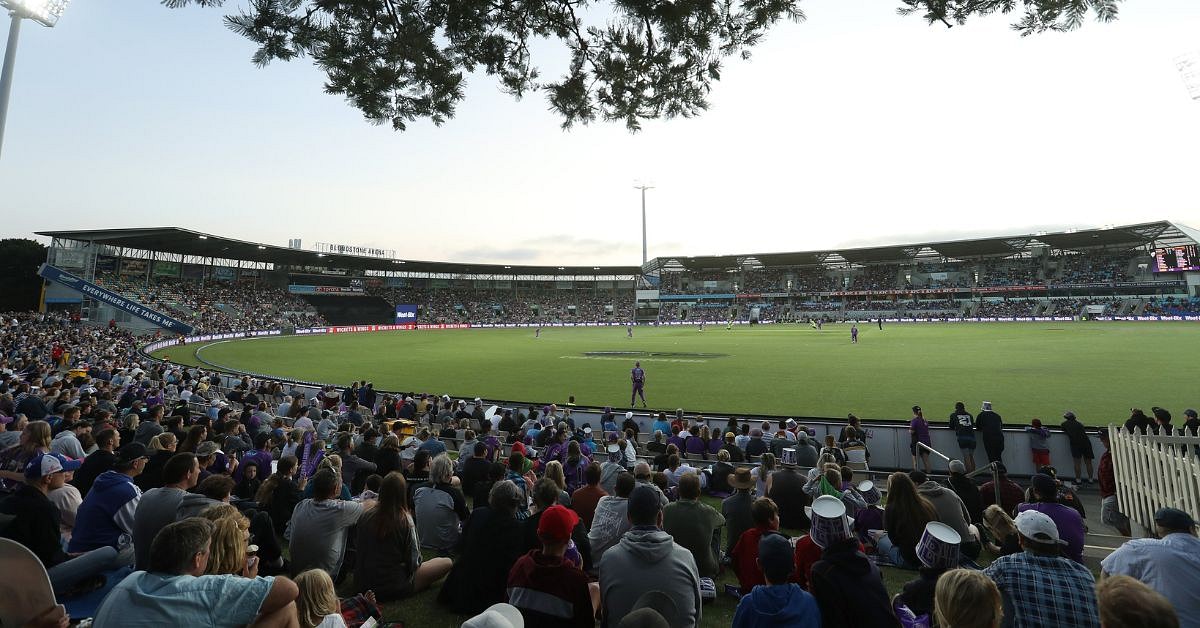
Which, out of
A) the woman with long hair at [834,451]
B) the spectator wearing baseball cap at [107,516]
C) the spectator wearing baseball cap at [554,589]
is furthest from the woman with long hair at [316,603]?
the woman with long hair at [834,451]

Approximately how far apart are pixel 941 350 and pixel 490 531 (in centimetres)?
3498

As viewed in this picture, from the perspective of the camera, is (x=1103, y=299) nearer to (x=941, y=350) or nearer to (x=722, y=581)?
(x=941, y=350)

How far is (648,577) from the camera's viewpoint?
3.42m

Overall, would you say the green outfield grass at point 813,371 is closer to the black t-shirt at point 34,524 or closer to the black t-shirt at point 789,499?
the black t-shirt at point 789,499

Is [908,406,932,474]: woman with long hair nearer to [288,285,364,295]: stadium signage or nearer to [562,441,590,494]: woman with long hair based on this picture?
[562,441,590,494]: woman with long hair

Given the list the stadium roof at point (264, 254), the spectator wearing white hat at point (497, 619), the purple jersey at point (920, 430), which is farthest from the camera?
the stadium roof at point (264, 254)

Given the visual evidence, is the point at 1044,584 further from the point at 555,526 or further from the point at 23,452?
the point at 23,452

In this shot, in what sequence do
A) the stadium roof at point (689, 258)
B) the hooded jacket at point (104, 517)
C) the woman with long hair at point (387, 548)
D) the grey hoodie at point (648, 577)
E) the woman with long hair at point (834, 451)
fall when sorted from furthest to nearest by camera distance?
the stadium roof at point (689, 258) < the woman with long hair at point (834, 451) < the hooded jacket at point (104, 517) < the woman with long hair at point (387, 548) < the grey hoodie at point (648, 577)

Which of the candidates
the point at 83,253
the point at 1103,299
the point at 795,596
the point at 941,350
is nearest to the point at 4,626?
the point at 795,596

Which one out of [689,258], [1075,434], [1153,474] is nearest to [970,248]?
[689,258]

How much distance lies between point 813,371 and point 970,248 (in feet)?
235

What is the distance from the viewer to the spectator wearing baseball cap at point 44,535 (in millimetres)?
4395

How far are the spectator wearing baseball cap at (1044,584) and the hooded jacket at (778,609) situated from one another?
1.24 meters

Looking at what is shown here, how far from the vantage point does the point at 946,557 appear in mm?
3553
